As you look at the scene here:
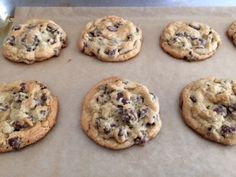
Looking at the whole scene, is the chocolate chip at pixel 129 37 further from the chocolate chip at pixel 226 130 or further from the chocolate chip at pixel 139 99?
the chocolate chip at pixel 226 130

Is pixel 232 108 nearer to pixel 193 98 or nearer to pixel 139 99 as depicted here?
pixel 193 98

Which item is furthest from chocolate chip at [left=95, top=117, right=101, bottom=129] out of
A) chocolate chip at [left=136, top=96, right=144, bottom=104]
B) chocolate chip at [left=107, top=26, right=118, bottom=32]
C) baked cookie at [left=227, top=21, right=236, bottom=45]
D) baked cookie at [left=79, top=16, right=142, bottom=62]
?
baked cookie at [left=227, top=21, right=236, bottom=45]

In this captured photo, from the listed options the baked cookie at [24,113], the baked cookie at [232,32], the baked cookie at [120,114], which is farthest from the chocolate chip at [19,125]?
the baked cookie at [232,32]

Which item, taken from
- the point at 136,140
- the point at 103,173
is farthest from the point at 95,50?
the point at 103,173

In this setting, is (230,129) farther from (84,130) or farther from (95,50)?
(95,50)

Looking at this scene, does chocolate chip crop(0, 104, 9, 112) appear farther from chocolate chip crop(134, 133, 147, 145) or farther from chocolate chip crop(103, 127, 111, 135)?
chocolate chip crop(134, 133, 147, 145)

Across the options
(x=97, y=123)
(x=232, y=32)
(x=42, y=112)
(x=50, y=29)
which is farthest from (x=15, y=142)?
(x=232, y=32)
